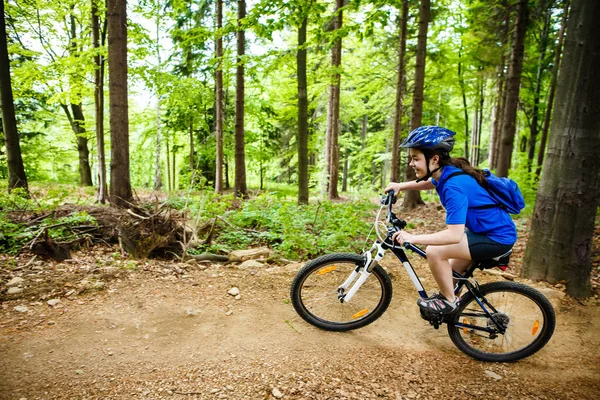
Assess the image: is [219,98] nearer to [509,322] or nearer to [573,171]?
[573,171]

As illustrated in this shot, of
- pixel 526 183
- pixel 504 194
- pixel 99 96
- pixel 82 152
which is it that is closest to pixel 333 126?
pixel 526 183

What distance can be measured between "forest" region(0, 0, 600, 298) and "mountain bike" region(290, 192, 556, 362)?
5.87 ft

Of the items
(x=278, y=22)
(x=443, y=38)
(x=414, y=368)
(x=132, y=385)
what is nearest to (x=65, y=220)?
(x=132, y=385)

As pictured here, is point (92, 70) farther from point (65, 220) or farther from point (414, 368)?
point (414, 368)

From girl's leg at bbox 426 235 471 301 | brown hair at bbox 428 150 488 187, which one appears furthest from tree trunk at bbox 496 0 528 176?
girl's leg at bbox 426 235 471 301

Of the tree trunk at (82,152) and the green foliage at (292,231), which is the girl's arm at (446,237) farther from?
the tree trunk at (82,152)

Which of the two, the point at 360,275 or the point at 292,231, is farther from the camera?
the point at 292,231

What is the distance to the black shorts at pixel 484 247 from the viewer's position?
119 inches

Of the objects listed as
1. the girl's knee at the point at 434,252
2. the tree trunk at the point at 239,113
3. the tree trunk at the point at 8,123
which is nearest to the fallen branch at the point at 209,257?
the girl's knee at the point at 434,252

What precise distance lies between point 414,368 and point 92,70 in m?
12.3

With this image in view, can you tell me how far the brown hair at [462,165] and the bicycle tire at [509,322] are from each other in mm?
1163

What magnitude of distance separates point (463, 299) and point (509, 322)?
0.54 metres

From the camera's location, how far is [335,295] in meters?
3.64

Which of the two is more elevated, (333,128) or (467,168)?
(333,128)
